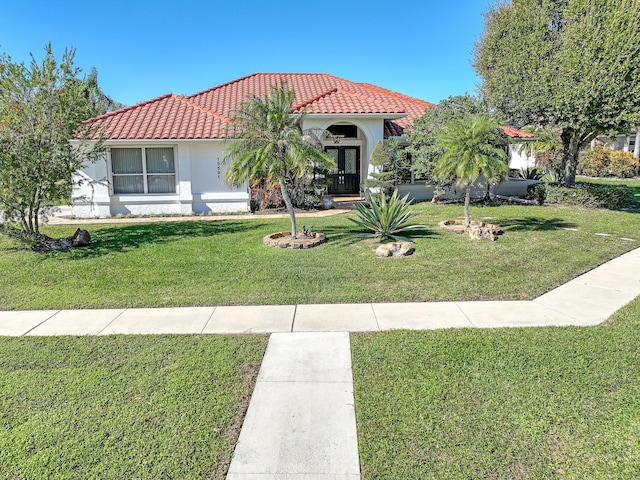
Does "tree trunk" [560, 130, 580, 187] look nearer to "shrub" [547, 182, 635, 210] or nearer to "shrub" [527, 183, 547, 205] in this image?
"shrub" [547, 182, 635, 210]

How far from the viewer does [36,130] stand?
392 inches

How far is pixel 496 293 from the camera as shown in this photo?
23.8ft

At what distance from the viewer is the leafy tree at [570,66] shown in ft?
45.4

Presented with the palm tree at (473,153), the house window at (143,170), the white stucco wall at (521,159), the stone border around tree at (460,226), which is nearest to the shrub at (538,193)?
the stone border around tree at (460,226)

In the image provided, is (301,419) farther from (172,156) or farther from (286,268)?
(172,156)

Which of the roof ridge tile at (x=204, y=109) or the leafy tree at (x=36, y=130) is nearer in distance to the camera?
the leafy tree at (x=36, y=130)

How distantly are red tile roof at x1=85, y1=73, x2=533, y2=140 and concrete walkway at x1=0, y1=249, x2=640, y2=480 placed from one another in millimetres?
9023

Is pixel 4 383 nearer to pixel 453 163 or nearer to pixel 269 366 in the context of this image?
pixel 269 366

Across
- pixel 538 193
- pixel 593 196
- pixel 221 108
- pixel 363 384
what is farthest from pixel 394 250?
pixel 221 108

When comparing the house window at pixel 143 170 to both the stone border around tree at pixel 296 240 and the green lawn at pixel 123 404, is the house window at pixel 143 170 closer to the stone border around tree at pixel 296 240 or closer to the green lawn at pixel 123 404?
the stone border around tree at pixel 296 240

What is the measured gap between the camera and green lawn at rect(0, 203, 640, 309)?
731 cm

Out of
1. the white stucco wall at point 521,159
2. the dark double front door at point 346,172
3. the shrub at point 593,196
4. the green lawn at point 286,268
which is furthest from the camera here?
the white stucco wall at point 521,159

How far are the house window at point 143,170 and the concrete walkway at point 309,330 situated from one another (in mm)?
11179

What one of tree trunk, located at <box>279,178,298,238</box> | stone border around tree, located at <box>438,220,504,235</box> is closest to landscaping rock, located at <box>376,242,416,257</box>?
tree trunk, located at <box>279,178,298,238</box>
